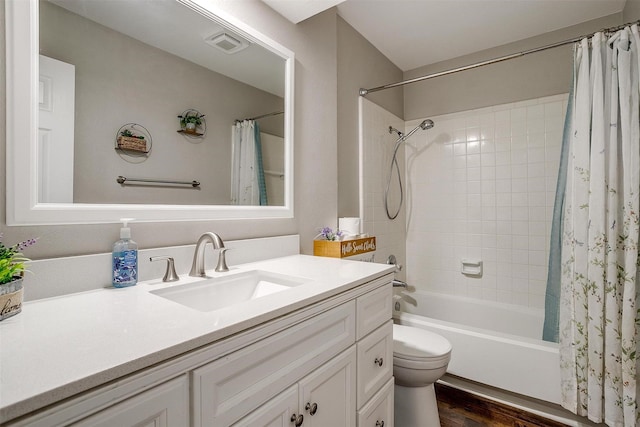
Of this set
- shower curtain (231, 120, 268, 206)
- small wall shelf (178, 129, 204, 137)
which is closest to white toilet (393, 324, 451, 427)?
shower curtain (231, 120, 268, 206)

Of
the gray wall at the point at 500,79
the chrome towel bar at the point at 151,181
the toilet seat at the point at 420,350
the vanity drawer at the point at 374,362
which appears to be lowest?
the toilet seat at the point at 420,350

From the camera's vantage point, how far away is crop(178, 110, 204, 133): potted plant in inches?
44.8

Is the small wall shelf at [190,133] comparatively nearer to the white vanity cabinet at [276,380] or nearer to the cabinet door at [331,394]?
the white vanity cabinet at [276,380]

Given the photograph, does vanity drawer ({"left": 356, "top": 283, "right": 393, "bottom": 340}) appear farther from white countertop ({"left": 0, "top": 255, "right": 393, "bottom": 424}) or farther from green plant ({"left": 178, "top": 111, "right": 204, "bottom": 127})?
green plant ({"left": 178, "top": 111, "right": 204, "bottom": 127})

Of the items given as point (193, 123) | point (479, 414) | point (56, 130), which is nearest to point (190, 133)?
point (193, 123)

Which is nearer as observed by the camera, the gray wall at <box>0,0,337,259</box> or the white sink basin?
the white sink basin

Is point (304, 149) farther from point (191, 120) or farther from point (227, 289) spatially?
point (227, 289)

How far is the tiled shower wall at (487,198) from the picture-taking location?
90.7 inches

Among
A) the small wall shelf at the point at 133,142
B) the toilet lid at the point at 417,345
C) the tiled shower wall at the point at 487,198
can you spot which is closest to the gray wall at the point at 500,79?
the tiled shower wall at the point at 487,198

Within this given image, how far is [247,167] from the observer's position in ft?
4.51

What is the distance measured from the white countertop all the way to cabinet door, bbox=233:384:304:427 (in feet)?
0.66

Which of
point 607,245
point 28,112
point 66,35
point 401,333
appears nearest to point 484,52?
point 607,245

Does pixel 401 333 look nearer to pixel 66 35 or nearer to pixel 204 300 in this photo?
pixel 204 300

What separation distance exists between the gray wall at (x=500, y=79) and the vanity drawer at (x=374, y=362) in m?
2.21
